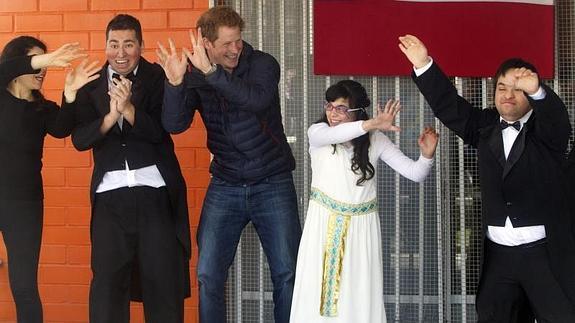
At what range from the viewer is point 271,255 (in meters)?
4.79

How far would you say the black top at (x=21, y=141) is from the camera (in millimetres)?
4930

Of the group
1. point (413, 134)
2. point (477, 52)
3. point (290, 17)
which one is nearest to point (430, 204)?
point (413, 134)

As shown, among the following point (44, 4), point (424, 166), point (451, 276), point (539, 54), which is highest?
point (44, 4)

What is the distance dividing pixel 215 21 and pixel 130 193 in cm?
99

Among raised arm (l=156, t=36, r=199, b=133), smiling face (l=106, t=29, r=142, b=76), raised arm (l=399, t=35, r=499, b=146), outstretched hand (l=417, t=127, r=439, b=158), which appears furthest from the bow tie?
smiling face (l=106, t=29, r=142, b=76)

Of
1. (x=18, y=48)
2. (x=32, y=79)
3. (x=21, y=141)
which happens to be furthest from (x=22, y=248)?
(x=18, y=48)

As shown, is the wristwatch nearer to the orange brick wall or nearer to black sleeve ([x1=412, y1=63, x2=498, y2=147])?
black sleeve ([x1=412, y1=63, x2=498, y2=147])

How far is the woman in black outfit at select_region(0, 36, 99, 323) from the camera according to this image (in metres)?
4.93

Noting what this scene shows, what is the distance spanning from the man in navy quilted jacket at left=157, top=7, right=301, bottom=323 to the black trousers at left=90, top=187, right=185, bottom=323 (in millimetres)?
181

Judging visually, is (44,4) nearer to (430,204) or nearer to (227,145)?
(227,145)

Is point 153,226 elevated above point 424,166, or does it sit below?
below

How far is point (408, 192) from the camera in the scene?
5.62 m

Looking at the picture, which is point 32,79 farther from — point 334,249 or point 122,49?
point 334,249

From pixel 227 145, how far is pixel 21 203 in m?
1.23
